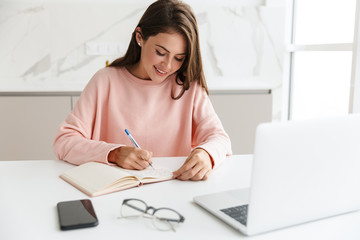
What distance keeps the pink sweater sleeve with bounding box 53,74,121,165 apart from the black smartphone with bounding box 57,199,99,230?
31 cm

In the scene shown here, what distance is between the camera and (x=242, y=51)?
3.04m

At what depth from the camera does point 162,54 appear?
1413 millimetres

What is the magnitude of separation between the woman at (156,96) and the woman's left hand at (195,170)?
9.0 inches

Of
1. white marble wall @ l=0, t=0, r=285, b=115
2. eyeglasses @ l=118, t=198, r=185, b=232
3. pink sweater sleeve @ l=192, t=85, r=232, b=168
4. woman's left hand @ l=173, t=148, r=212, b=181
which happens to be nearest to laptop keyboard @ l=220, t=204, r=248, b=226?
eyeglasses @ l=118, t=198, r=185, b=232

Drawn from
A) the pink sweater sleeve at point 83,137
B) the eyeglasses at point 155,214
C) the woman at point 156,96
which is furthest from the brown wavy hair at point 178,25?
the eyeglasses at point 155,214

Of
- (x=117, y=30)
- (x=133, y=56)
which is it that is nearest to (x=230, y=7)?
(x=117, y=30)

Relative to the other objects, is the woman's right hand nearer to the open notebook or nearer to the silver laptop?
the open notebook

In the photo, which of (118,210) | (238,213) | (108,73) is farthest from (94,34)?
(238,213)

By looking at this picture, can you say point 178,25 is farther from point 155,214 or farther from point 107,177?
point 155,214

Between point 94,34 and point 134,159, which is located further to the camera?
point 94,34

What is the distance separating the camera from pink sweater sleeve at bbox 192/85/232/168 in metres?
1.24

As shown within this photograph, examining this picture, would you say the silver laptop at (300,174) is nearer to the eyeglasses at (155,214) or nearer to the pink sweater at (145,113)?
the eyeglasses at (155,214)

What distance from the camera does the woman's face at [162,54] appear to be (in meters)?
1.38

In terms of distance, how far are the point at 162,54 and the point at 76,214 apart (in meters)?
0.74
